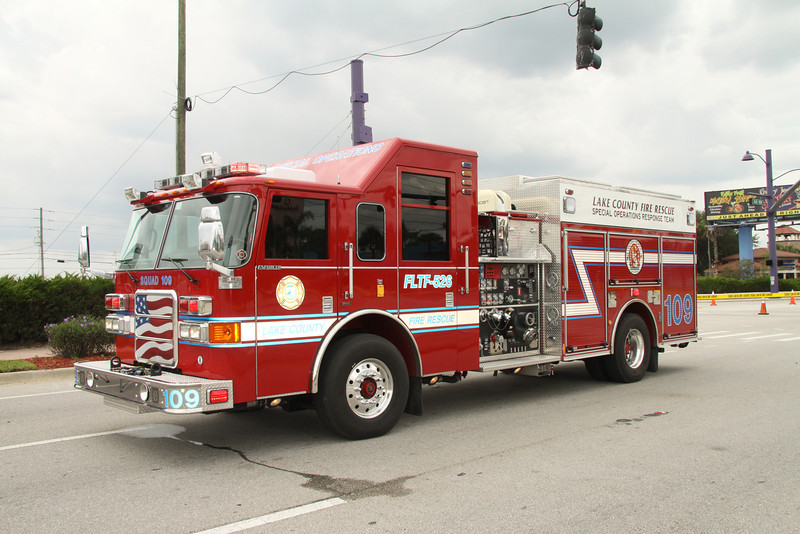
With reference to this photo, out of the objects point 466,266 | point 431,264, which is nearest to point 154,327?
point 431,264

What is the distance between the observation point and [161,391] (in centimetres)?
557

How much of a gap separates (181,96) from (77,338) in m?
5.74

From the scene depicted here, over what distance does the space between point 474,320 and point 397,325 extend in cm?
115

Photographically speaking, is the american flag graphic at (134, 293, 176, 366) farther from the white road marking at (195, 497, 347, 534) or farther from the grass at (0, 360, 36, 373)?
the grass at (0, 360, 36, 373)

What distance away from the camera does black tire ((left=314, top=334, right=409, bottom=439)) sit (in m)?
6.29

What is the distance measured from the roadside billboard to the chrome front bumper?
71585 mm

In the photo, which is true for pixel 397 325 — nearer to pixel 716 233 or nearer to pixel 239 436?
pixel 239 436

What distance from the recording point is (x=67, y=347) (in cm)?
1234

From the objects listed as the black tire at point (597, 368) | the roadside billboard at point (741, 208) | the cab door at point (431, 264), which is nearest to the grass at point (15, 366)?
the cab door at point (431, 264)

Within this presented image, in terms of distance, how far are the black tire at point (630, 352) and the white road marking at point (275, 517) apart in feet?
20.7

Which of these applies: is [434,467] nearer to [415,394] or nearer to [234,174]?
[415,394]

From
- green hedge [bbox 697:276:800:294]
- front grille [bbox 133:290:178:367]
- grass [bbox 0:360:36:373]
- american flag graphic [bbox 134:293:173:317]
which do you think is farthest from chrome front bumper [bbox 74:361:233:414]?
green hedge [bbox 697:276:800:294]

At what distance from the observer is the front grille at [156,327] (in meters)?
6.12

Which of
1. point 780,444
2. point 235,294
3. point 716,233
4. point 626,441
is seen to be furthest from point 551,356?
point 716,233
